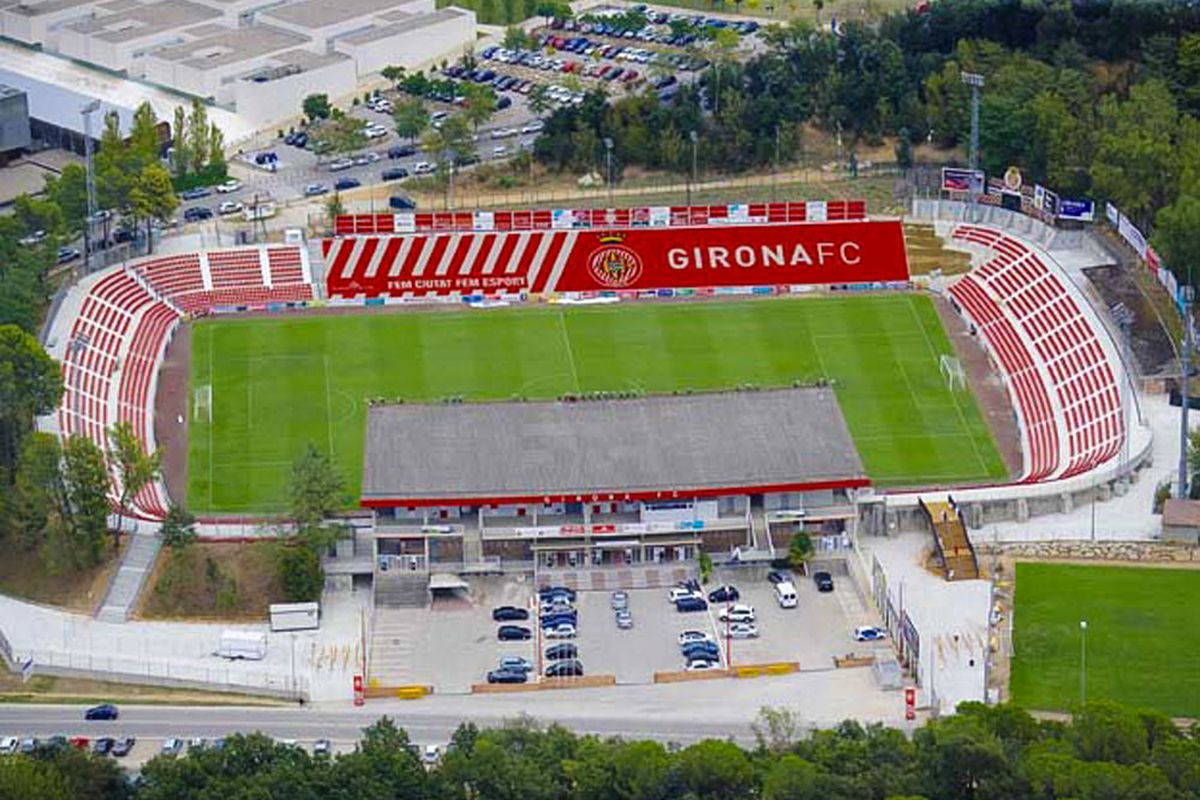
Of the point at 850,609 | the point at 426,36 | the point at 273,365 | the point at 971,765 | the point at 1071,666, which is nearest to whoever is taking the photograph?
the point at 971,765

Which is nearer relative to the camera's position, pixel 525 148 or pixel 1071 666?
pixel 1071 666

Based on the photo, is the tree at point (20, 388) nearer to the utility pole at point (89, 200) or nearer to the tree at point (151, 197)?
the utility pole at point (89, 200)

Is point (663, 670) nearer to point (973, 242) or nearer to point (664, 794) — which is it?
point (664, 794)

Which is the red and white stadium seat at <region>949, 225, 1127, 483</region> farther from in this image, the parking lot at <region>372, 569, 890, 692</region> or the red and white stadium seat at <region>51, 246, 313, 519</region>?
the red and white stadium seat at <region>51, 246, 313, 519</region>

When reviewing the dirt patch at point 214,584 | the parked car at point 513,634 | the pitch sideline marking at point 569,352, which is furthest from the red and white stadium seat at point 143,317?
the parked car at point 513,634

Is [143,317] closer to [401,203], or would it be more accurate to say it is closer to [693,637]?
[401,203]

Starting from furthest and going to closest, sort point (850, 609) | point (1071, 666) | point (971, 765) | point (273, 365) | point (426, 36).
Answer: point (426, 36) → point (273, 365) → point (850, 609) → point (1071, 666) → point (971, 765)

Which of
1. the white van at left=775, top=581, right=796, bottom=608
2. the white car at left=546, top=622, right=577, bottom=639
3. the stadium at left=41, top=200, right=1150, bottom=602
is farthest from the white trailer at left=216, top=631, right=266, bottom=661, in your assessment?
the white van at left=775, top=581, right=796, bottom=608

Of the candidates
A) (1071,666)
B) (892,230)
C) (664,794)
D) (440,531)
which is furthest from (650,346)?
(664,794)
